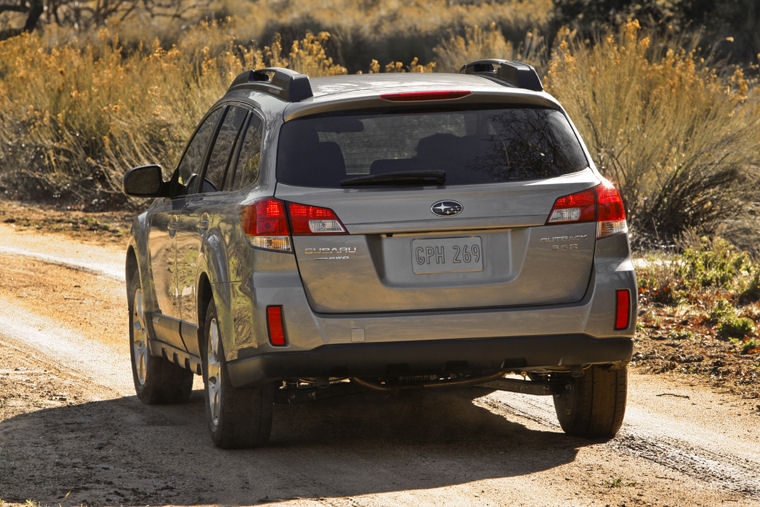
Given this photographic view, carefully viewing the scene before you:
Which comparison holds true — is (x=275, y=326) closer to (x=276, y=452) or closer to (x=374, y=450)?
(x=276, y=452)

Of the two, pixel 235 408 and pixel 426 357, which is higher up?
pixel 426 357

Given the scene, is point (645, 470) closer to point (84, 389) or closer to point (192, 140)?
point (192, 140)

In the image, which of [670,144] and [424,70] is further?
[424,70]

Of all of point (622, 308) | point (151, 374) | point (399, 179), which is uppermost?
point (399, 179)

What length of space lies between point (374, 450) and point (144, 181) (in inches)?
85.2

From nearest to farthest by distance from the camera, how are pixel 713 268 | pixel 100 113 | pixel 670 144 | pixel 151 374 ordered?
pixel 151 374 < pixel 713 268 < pixel 670 144 < pixel 100 113

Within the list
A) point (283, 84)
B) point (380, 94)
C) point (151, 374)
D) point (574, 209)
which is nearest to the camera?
point (574, 209)

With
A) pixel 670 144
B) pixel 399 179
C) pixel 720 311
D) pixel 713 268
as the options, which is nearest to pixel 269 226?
pixel 399 179

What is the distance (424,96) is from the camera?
5.83 metres

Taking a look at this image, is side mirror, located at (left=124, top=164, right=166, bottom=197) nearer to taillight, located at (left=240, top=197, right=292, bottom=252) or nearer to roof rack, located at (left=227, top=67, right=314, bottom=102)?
roof rack, located at (left=227, top=67, right=314, bottom=102)

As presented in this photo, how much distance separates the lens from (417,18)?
38188 millimetres

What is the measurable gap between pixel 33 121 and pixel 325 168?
16.8 metres

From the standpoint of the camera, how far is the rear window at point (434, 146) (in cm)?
568

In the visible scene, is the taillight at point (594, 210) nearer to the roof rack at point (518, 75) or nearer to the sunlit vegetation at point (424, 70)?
the roof rack at point (518, 75)
